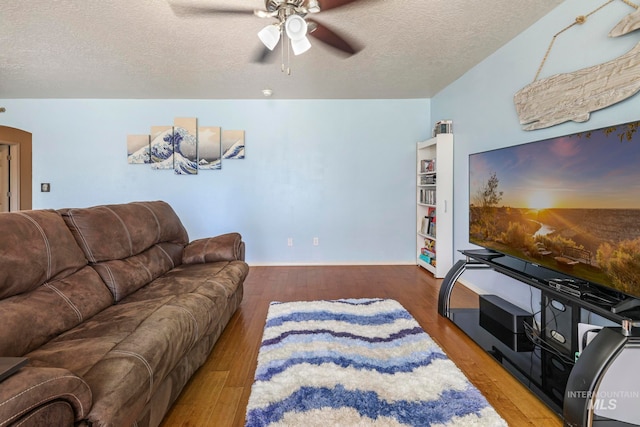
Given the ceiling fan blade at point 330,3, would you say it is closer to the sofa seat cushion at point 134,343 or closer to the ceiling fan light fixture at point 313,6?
the ceiling fan light fixture at point 313,6

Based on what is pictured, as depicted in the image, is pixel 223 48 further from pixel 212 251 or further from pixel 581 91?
pixel 581 91

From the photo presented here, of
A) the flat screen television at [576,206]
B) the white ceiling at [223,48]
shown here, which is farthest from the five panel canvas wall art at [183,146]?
the flat screen television at [576,206]

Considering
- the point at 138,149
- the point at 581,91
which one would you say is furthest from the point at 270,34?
the point at 138,149

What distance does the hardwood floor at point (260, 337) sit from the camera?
1493 millimetres

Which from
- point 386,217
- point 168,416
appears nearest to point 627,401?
point 168,416

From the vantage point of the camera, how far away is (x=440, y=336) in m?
2.26

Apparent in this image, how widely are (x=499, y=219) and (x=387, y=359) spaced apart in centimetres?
139

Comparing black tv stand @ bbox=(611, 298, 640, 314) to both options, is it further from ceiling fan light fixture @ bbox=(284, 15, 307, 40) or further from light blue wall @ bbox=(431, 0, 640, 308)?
ceiling fan light fixture @ bbox=(284, 15, 307, 40)

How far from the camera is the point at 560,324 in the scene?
1883 millimetres

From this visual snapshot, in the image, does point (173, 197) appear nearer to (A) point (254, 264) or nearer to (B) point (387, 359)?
(A) point (254, 264)

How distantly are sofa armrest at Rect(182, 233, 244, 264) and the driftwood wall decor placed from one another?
2659mm

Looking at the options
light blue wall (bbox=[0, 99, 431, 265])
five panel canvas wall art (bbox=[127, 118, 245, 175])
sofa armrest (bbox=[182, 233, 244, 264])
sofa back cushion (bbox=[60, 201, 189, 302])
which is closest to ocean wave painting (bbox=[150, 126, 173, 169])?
five panel canvas wall art (bbox=[127, 118, 245, 175])

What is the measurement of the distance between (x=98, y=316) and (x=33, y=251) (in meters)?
0.43

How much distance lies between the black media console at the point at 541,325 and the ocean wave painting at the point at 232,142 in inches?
128
